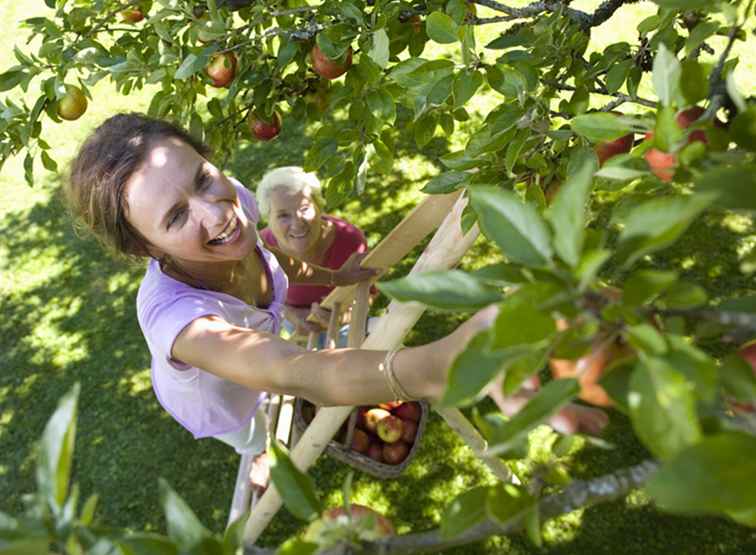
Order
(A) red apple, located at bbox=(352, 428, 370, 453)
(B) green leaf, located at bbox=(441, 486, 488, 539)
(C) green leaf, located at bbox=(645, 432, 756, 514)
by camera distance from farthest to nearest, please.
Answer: (A) red apple, located at bbox=(352, 428, 370, 453) < (B) green leaf, located at bbox=(441, 486, 488, 539) < (C) green leaf, located at bbox=(645, 432, 756, 514)

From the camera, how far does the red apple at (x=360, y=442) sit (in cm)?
271

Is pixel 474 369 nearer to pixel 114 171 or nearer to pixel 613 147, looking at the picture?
pixel 613 147

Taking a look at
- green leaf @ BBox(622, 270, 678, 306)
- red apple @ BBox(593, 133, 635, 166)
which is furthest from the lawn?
green leaf @ BBox(622, 270, 678, 306)

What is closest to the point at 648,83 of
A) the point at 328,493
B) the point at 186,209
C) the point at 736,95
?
the point at 328,493

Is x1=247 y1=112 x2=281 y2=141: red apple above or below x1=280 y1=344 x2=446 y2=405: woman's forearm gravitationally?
below

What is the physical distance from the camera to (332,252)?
125 inches

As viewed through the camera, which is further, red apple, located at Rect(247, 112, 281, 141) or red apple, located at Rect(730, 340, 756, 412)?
red apple, located at Rect(247, 112, 281, 141)

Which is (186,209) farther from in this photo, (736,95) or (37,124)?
(736,95)

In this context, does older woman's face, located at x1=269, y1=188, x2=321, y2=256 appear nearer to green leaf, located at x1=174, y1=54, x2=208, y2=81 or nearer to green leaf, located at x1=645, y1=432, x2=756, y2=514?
green leaf, located at x1=174, y1=54, x2=208, y2=81

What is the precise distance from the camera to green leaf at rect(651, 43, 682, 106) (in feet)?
2.66

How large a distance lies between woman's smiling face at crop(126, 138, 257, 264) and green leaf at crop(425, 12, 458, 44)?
75 centimetres

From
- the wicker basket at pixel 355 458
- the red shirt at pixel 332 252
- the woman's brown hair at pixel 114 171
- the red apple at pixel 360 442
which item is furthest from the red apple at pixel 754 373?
the red shirt at pixel 332 252

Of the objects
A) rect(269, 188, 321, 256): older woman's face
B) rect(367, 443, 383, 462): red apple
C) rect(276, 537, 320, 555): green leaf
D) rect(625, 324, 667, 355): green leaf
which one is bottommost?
rect(367, 443, 383, 462): red apple

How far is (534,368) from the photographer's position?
2.03ft
